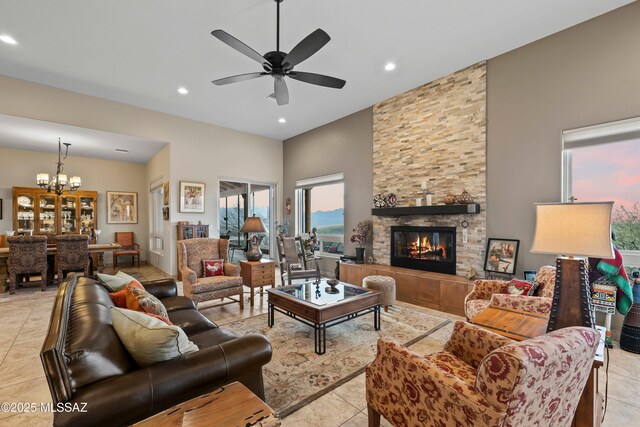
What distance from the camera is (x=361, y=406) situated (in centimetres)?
202

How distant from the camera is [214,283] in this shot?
3705mm

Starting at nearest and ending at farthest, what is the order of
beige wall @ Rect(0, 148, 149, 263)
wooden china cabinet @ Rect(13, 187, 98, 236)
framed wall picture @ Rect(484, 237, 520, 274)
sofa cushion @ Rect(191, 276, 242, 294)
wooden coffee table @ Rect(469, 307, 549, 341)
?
wooden coffee table @ Rect(469, 307, 549, 341), sofa cushion @ Rect(191, 276, 242, 294), framed wall picture @ Rect(484, 237, 520, 274), beige wall @ Rect(0, 148, 149, 263), wooden china cabinet @ Rect(13, 187, 98, 236)

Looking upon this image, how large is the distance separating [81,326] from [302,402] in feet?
4.85

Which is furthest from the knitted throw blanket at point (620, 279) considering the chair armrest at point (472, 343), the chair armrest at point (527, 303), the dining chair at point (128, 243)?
the dining chair at point (128, 243)

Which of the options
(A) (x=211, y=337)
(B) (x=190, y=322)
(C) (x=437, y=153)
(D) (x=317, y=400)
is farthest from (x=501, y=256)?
(B) (x=190, y=322)

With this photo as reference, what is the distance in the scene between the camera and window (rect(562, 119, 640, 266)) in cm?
306

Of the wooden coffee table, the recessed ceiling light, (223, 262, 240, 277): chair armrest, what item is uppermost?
the recessed ceiling light

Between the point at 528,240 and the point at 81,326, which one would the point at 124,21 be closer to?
the point at 81,326

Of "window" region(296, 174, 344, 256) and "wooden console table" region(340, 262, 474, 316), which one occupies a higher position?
"window" region(296, 174, 344, 256)

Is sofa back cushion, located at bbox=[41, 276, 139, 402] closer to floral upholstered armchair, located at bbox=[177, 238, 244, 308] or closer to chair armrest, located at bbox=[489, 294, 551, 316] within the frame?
floral upholstered armchair, located at bbox=[177, 238, 244, 308]

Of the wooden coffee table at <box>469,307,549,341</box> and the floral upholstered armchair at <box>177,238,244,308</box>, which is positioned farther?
the floral upholstered armchair at <box>177,238,244,308</box>

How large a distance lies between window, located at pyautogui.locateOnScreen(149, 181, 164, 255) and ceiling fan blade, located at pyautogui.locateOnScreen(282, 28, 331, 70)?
5.52 m

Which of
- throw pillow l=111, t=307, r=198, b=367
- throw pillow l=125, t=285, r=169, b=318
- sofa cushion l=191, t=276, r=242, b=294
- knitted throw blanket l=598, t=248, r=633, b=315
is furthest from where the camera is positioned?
sofa cushion l=191, t=276, r=242, b=294

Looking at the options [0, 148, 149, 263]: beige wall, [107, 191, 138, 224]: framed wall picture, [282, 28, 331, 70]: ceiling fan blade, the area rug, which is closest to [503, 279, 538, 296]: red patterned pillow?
the area rug
